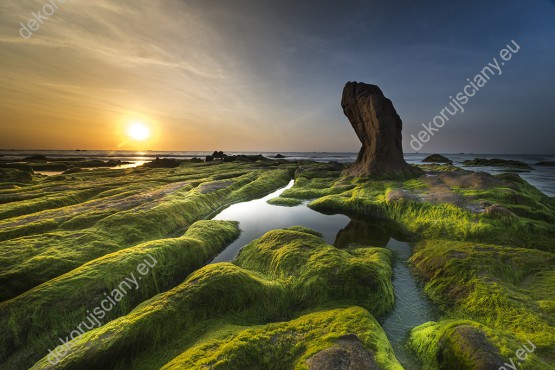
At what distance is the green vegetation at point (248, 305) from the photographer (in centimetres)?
544

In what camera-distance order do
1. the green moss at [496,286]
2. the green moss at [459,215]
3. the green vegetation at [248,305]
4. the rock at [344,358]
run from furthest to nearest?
the green moss at [459,215], the green moss at [496,286], the green vegetation at [248,305], the rock at [344,358]

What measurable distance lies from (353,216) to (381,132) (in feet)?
54.5

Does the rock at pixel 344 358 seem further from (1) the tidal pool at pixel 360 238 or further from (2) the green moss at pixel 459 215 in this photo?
(2) the green moss at pixel 459 215

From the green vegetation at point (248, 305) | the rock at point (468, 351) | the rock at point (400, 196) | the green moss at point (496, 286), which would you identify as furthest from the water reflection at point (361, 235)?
the rock at point (468, 351)

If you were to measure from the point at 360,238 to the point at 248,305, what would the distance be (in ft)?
33.4

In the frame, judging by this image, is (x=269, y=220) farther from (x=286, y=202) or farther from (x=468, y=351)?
(x=468, y=351)

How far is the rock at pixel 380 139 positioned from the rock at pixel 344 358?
2843 centimetres

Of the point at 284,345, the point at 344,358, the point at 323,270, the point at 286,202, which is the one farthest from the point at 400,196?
the point at 284,345

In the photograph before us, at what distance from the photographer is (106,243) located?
12.1 meters

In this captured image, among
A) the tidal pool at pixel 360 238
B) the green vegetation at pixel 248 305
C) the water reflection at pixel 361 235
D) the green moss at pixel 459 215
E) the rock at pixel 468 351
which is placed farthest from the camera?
the water reflection at pixel 361 235

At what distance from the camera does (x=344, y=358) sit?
15.8ft

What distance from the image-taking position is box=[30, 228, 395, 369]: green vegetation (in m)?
5.44

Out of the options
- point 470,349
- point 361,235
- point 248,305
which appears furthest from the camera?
point 361,235

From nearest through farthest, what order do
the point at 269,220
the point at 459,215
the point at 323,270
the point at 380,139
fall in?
the point at 323,270 < the point at 459,215 < the point at 269,220 < the point at 380,139
